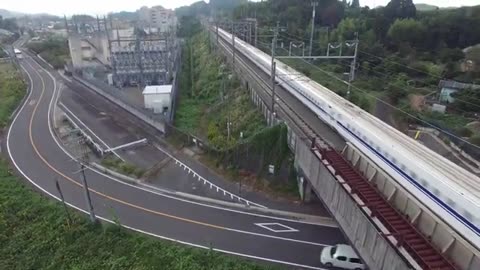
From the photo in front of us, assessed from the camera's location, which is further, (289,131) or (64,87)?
(64,87)

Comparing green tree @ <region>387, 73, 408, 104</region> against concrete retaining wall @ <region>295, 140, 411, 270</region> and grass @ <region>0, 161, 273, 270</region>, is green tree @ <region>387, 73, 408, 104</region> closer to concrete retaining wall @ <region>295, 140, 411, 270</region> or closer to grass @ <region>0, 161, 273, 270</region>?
concrete retaining wall @ <region>295, 140, 411, 270</region>

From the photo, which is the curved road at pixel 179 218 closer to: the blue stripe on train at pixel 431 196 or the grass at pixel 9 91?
the blue stripe on train at pixel 431 196

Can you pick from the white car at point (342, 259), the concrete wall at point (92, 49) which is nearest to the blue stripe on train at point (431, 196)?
the white car at point (342, 259)

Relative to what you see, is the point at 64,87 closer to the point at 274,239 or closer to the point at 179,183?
the point at 179,183

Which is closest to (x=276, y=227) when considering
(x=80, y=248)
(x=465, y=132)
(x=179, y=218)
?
(x=179, y=218)

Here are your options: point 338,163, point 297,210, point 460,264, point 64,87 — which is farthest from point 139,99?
point 460,264

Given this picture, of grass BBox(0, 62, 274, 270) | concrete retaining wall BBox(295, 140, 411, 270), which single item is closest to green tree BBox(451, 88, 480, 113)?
concrete retaining wall BBox(295, 140, 411, 270)

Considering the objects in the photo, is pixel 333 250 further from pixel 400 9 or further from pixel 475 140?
pixel 400 9
